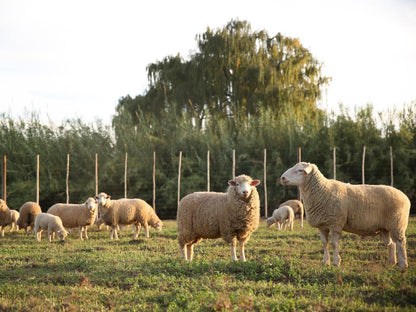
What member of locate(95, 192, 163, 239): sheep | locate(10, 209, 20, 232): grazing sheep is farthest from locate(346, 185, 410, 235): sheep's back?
locate(10, 209, 20, 232): grazing sheep

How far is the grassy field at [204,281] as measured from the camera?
5422mm

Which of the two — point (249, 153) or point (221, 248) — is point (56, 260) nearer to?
point (221, 248)

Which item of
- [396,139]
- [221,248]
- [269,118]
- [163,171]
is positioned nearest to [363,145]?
[396,139]

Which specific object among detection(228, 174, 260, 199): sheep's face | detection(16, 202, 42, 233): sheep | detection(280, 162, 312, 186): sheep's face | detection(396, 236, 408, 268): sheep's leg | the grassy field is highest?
detection(280, 162, 312, 186): sheep's face

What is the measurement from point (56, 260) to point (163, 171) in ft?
42.6

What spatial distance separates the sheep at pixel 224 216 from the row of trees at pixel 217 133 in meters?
11.4

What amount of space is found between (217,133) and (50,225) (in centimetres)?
1243

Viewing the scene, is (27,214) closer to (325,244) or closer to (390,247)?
(325,244)

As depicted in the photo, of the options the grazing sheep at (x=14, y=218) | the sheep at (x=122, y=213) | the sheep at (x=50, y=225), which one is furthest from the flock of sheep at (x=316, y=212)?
the grazing sheep at (x=14, y=218)

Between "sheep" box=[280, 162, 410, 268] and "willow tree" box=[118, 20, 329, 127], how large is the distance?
1562 centimetres

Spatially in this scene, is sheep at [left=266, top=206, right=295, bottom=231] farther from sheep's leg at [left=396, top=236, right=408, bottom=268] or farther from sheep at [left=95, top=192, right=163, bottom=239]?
sheep's leg at [left=396, top=236, right=408, bottom=268]

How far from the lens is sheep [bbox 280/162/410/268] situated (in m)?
7.75

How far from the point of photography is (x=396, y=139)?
20016 millimetres

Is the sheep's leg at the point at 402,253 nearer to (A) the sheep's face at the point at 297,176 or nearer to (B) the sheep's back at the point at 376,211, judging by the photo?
(B) the sheep's back at the point at 376,211
